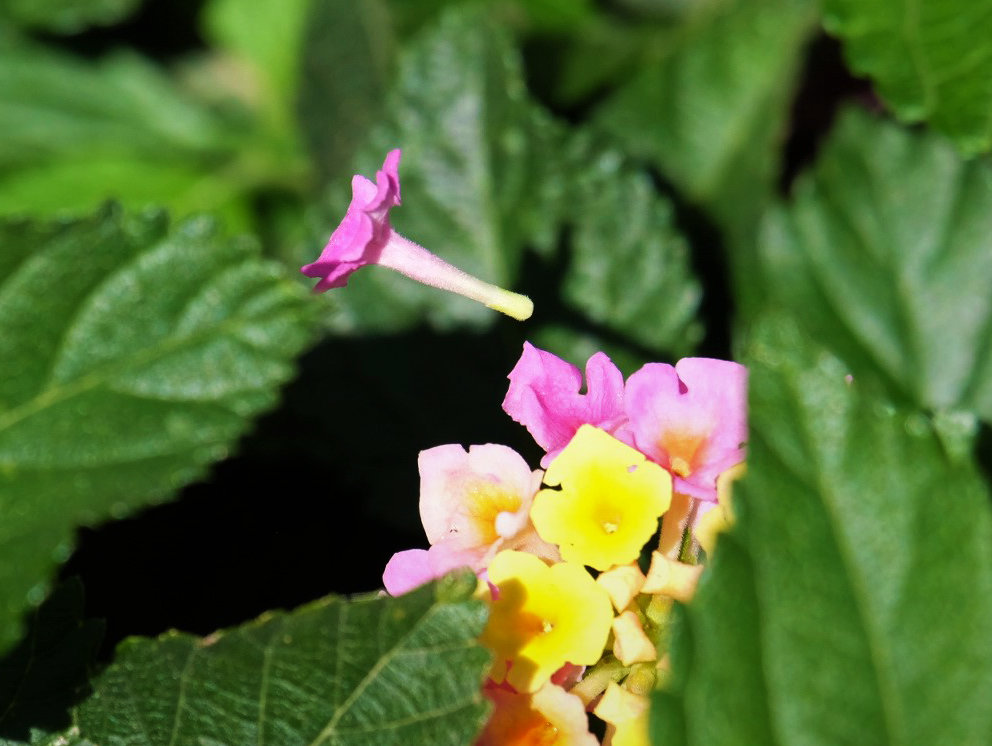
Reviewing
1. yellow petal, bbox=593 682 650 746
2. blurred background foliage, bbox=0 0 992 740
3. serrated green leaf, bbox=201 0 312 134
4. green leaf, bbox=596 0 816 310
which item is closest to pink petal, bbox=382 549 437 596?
yellow petal, bbox=593 682 650 746

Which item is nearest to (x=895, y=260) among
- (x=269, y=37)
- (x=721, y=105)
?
(x=721, y=105)

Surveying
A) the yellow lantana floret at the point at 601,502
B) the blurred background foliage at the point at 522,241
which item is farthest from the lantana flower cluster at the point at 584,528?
the blurred background foliage at the point at 522,241

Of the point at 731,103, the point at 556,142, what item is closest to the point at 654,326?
the point at 556,142

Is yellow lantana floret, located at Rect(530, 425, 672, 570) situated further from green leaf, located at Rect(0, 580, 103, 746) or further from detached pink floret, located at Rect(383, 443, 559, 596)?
green leaf, located at Rect(0, 580, 103, 746)

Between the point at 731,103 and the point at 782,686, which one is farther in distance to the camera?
the point at 731,103

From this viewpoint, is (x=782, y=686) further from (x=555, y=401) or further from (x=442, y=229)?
(x=442, y=229)
